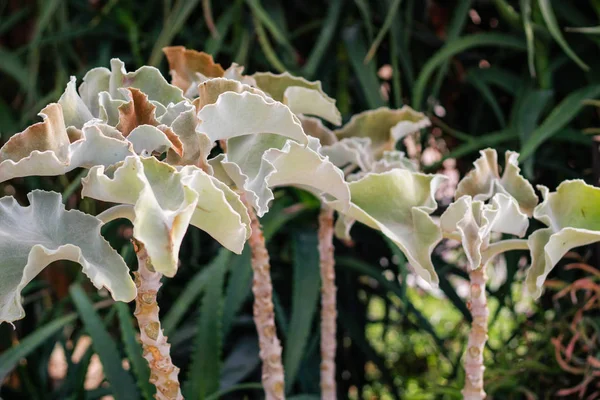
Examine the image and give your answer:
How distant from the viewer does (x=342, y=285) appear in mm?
755

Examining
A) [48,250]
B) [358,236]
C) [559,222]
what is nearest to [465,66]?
[358,236]

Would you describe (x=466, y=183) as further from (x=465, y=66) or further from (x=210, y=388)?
(x=465, y=66)

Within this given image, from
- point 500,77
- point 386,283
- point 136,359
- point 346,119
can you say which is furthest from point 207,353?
point 500,77

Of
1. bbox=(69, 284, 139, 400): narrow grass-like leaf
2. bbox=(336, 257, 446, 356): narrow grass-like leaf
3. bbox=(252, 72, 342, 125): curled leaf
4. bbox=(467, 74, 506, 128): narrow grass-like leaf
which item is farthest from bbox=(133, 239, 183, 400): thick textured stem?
bbox=(467, 74, 506, 128): narrow grass-like leaf

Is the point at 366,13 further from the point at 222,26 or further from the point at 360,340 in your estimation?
the point at 360,340

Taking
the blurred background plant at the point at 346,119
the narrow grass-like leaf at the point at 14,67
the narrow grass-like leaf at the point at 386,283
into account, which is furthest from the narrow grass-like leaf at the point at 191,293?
the narrow grass-like leaf at the point at 14,67

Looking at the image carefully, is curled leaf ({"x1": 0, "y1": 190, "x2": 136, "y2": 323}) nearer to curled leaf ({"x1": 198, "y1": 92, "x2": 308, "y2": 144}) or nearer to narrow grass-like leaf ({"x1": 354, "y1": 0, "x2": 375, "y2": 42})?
curled leaf ({"x1": 198, "y1": 92, "x2": 308, "y2": 144})

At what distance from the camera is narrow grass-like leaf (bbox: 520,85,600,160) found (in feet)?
1.93

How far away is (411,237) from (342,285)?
422 millimetres

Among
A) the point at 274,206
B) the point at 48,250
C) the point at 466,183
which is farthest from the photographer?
the point at 274,206

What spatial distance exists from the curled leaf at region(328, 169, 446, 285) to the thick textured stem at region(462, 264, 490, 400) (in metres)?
0.04

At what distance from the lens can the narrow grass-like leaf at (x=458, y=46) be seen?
0.64 meters

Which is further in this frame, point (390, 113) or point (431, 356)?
point (431, 356)

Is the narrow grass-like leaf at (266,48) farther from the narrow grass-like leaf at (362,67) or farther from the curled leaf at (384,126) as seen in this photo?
the curled leaf at (384,126)
